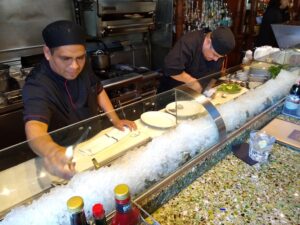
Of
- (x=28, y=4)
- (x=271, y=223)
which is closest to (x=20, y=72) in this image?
(x=28, y=4)

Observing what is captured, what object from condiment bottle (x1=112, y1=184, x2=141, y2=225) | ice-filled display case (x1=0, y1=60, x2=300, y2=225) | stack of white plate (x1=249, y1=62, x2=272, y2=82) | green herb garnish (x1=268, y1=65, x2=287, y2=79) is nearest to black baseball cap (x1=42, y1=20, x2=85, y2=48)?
ice-filled display case (x1=0, y1=60, x2=300, y2=225)

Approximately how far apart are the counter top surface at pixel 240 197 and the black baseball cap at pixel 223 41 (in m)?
1.36

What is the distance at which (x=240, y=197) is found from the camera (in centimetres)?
117

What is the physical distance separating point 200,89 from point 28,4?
279cm

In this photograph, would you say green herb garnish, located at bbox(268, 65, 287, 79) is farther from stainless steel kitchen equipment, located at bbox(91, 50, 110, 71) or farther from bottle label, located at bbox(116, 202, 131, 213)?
stainless steel kitchen equipment, located at bbox(91, 50, 110, 71)

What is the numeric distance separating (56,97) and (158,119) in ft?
2.52

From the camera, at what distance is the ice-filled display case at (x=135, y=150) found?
0.97m

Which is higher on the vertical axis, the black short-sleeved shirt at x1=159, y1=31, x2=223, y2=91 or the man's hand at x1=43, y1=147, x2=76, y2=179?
the black short-sleeved shirt at x1=159, y1=31, x2=223, y2=91

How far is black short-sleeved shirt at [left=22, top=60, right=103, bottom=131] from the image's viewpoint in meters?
1.66

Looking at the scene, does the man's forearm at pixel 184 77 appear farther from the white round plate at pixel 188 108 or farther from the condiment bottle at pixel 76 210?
the condiment bottle at pixel 76 210

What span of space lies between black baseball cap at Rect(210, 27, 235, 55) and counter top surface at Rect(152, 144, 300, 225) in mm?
1359

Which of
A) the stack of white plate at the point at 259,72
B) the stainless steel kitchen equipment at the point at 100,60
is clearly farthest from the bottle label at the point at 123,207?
the stainless steel kitchen equipment at the point at 100,60

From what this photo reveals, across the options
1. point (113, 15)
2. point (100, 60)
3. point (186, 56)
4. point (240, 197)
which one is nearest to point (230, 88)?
point (186, 56)

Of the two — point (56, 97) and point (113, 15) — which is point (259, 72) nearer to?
point (56, 97)
